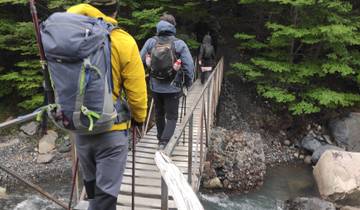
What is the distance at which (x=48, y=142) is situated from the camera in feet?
32.8

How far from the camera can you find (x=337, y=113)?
37.4 ft

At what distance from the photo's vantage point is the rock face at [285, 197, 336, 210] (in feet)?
24.9

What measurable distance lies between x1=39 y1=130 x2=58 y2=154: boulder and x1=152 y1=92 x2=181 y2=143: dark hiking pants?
580 centimetres

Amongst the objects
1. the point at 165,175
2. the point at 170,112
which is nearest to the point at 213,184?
the point at 170,112

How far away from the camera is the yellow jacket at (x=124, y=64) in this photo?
2336 millimetres

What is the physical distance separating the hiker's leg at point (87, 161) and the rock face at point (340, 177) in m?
7.06

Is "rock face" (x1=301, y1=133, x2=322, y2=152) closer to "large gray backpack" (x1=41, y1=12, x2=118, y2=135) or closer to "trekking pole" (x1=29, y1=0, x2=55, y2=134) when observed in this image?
"large gray backpack" (x1=41, y1=12, x2=118, y2=135)

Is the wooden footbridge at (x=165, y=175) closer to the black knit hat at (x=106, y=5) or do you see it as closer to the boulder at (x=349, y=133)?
the black knit hat at (x=106, y=5)

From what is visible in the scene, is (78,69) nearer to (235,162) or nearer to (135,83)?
(135,83)

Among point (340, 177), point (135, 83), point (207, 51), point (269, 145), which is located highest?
point (135, 83)

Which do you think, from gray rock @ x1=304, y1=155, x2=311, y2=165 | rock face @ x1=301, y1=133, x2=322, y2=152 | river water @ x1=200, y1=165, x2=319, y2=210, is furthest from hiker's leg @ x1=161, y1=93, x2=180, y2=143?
rock face @ x1=301, y1=133, x2=322, y2=152

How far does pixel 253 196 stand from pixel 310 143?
3429mm

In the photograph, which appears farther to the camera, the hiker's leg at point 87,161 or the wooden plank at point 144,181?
the wooden plank at point 144,181

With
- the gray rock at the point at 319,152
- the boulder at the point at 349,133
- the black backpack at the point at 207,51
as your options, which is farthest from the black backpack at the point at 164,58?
the boulder at the point at 349,133
